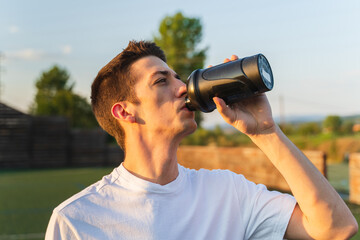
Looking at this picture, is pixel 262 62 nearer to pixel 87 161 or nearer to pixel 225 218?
pixel 225 218

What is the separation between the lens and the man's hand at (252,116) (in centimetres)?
182

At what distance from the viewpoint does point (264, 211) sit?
1793mm

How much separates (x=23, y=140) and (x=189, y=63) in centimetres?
1482

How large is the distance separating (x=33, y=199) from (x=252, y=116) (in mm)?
8240

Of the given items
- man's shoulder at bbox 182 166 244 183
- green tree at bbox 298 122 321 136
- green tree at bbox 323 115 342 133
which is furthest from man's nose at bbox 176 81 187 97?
green tree at bbox 298 122 321 136

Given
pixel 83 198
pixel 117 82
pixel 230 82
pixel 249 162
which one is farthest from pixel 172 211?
pixel 249 162

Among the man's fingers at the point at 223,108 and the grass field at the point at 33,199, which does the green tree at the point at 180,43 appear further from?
the man's fingers at the point at 223,108

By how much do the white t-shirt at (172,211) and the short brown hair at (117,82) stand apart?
0.37 metres

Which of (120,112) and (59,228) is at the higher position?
(120,112)

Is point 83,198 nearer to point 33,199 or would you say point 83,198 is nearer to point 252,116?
point 252,116

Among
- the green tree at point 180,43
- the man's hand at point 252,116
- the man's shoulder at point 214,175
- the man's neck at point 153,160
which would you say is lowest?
the man's shoulder at point 214,175

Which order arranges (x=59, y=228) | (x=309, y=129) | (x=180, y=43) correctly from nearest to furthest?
(x=59, y=228) < (x=309, y=129) < (x=180, y=43)

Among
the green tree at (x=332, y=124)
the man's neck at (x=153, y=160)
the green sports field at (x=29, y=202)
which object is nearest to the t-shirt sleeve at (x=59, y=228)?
the man's neck at (x=153, y=160)

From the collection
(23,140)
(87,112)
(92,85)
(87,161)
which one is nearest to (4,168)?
(23,140)
